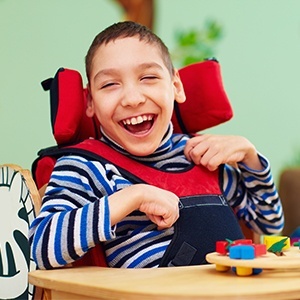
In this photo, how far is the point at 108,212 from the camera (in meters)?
1.00

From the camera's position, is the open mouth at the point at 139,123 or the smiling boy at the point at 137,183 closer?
the smiling boy at the point at 137,183

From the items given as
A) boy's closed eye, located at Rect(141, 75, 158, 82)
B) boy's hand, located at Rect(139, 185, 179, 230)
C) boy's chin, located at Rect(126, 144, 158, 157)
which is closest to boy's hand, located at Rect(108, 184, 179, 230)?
boy's hand, located at Rect(139, 185, 179, 230)

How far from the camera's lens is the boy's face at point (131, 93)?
3.87 ft

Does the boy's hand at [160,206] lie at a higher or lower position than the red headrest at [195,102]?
lower

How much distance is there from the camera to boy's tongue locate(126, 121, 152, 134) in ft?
3.99

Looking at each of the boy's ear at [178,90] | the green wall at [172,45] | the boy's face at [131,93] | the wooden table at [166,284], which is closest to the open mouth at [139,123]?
the boy's face at [131,93]

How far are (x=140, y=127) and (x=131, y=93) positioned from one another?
82mm

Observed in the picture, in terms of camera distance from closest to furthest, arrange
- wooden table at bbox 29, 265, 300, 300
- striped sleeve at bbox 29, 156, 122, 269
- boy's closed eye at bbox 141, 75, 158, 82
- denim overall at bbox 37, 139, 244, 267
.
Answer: wooden table at bbox 29, 265, 300, 300
striped sleeve at bbox 29, 156, 122, 269
denim overall at bbox 37, 139, 244, 267
boy's closed eye at bbox 141, 75, 158, 82

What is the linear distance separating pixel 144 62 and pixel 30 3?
0.62m

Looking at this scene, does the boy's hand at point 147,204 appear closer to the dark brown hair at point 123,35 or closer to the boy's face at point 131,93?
the boy's face at point 131,93

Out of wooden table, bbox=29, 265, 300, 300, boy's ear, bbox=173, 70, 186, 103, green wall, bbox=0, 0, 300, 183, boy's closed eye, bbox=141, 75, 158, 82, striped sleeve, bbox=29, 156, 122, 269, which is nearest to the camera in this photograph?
wooden table, bbox=29, 265, 300, 300

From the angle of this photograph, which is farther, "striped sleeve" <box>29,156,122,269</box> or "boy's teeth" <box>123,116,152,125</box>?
"boy's teeth" <box>123,116,152,125</box>

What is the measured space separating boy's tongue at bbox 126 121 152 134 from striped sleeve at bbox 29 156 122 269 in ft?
0.42

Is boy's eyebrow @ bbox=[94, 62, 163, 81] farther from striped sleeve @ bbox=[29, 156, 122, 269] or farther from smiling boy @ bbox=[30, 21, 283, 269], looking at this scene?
striped sleeve @ bbox=[29, 156, 122, 269]
